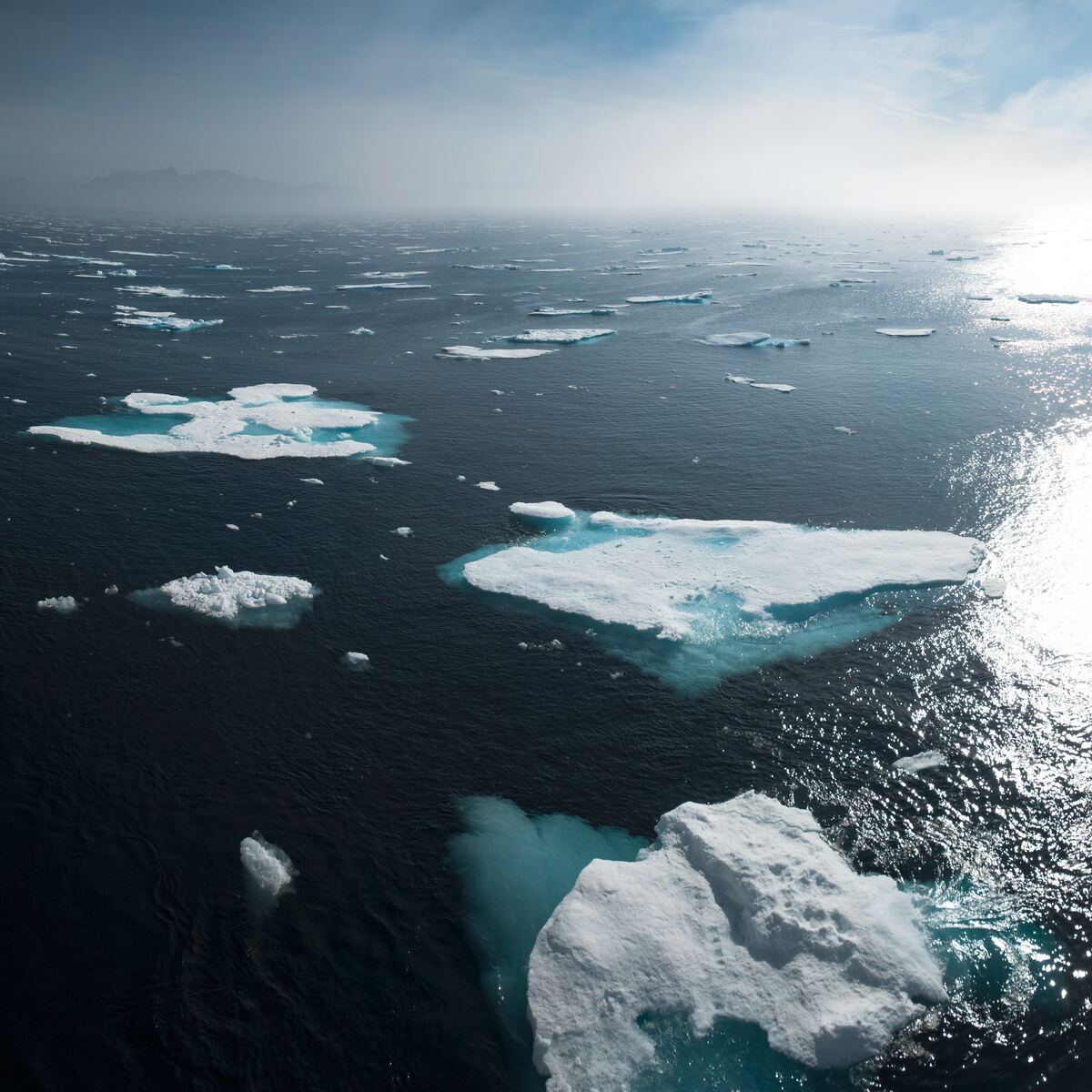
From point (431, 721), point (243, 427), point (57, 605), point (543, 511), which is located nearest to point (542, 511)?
point (543, 511)

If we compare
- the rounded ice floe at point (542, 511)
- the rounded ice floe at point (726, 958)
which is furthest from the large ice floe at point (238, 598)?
the rounded ice floe at point (726, 958)

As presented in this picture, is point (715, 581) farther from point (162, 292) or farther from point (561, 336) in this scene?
point (162, 292)

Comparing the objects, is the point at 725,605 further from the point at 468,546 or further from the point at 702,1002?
the point at 702,1002

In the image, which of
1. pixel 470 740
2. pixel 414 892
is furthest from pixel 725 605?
pixel 414 892

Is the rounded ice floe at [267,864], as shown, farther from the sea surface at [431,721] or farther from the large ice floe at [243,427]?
the large ice floe at [243,427]

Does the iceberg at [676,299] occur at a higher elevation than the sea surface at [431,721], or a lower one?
higher
